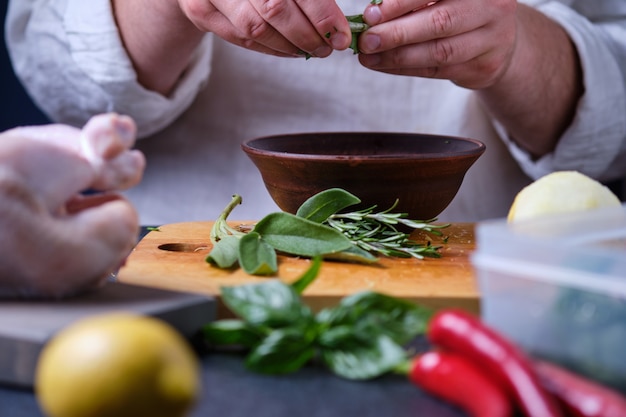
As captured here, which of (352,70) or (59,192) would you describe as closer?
(59,192)

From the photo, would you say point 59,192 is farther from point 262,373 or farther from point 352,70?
point 352,70

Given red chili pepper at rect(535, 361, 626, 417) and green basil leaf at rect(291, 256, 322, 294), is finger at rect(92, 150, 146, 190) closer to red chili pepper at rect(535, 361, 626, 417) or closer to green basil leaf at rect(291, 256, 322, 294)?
green basil leaf at rect(291, 256, 322, 294)

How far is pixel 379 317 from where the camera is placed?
2.07ft

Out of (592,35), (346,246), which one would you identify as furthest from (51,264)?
(592,35)

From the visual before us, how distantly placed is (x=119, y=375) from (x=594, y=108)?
127 centimetres

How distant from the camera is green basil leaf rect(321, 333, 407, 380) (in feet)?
1.93

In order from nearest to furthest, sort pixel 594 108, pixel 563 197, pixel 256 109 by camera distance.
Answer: pixel 563 197 < pixel 594 108 < pixel 256 109

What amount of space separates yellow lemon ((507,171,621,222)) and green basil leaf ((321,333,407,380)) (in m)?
0.28

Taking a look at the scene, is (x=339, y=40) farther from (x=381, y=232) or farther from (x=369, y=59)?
(x=381, y=232)

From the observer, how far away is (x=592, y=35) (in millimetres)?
1525

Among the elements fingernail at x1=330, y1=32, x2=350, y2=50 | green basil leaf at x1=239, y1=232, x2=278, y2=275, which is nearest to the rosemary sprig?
green basil leaf at x1=239, y1=232, x2=278, y2=275

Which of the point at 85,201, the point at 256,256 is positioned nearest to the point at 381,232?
the point at 256,256

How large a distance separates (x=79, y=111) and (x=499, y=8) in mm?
879

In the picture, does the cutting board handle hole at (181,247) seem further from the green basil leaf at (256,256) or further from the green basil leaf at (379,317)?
the green basil leaf at (379,317)
